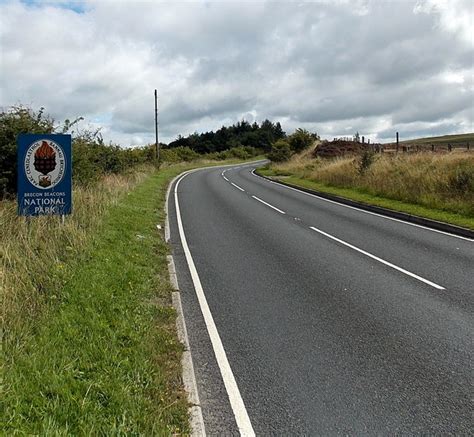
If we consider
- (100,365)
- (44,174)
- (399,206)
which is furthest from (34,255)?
(399,206)

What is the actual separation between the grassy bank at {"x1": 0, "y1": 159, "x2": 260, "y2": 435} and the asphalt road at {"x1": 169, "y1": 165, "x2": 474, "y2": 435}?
0.44m

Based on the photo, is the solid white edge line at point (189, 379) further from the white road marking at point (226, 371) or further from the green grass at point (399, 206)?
the green grass at point (399, 206)

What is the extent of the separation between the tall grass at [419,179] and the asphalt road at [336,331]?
16.9 feet

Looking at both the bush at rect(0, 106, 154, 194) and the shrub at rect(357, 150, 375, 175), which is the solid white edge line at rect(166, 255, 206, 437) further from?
the shrub at rect(357, 150, 375, 175)

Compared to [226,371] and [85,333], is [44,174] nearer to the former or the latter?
[85,333]

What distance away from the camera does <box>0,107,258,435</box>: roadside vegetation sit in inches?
129

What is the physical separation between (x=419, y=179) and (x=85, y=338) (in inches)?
668

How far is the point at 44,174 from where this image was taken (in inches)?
340

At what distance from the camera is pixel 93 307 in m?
5.37

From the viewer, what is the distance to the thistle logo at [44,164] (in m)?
8.45

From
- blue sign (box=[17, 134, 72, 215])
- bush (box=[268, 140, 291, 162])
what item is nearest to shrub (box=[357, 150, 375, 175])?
blue sign (box=[17, 134, 72, 215])

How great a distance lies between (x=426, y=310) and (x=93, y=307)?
4288 mm

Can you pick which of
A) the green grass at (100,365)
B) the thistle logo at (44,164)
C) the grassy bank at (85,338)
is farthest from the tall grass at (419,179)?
the green grass at (100,365)

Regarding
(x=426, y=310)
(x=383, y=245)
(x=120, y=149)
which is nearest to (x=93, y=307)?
(x=426, y=310)
